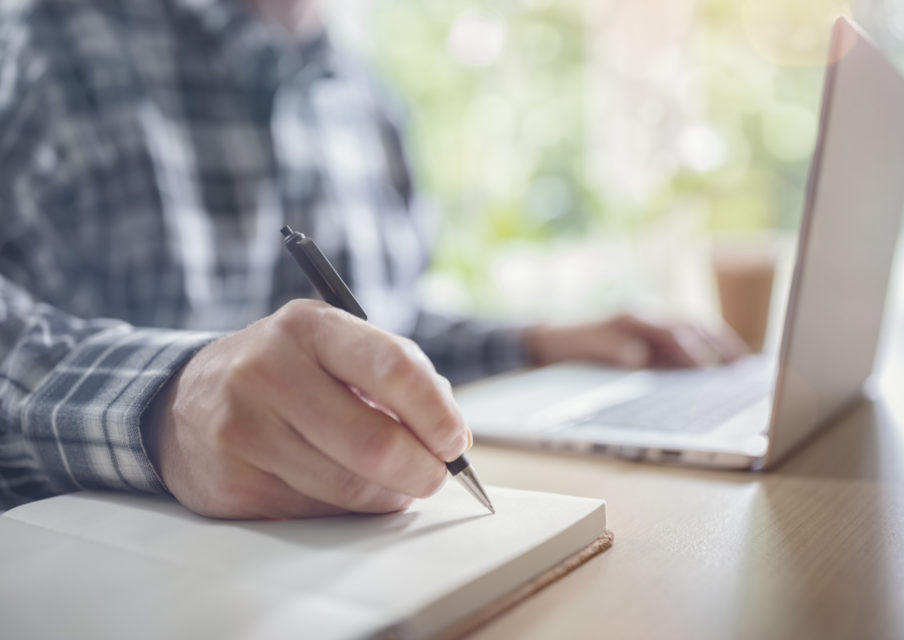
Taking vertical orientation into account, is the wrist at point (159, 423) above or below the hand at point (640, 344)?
above

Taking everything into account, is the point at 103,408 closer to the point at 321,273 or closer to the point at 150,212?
the point at 321,273

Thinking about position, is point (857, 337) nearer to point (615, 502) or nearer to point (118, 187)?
point (615, 502)

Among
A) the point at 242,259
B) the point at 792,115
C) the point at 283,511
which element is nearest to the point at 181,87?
the point at 242,259

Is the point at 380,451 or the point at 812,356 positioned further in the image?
the point at 812,356

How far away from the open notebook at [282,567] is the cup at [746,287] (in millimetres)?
862

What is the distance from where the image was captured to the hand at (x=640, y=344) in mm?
960

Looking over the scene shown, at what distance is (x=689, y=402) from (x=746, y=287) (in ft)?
1.79

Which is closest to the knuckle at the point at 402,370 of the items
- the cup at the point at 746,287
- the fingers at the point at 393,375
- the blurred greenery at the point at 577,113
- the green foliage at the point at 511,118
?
the fingers at the point at 393,375

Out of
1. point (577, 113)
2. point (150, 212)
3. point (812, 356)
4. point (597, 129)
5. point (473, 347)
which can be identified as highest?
point (577, 113)

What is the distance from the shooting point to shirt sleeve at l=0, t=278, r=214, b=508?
0.41 meters

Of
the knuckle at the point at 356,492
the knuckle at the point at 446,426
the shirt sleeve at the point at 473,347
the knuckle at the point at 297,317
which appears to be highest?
the knuckle at the point at 297,317

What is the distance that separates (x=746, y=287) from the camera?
1.16 meters

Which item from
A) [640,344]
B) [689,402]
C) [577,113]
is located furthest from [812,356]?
[577,113]

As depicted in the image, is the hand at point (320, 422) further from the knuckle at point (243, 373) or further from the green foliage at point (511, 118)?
the green foliage at point (511, 118)
